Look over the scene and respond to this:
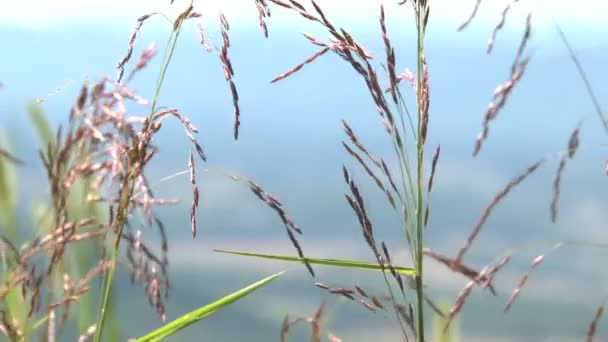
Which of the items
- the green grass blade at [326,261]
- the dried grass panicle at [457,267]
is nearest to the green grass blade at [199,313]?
the green grass blade at [326,261]

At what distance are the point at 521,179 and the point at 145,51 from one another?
509 mm

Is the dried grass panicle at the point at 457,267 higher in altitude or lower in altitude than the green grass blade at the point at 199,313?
higher

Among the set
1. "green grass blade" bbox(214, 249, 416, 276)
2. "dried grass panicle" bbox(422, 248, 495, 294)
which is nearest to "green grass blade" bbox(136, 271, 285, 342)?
"green grass blade" bbox(214, 249, 416, 276)

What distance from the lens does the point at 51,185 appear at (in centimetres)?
99

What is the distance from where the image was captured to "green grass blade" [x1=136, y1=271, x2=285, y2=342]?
3.63 ft

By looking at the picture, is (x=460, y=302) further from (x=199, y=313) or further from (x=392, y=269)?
(x=199, y=313)

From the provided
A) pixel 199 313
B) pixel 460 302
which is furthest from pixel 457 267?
pixel 199 313

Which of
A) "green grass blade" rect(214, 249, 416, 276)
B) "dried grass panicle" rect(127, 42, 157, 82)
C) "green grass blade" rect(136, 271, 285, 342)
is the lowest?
"green grass blade" rect(136, 271, 285, 342)

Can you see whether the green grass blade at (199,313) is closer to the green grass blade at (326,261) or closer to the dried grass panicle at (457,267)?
the green grass blade at (326,261)

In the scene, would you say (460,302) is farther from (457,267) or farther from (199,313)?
(199,313)

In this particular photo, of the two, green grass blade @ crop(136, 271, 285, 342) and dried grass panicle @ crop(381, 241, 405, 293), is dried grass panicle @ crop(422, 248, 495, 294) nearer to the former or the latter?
dried grass panicle @ crop(381, 241, 405, 293)

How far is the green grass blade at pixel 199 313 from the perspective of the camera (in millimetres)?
1106

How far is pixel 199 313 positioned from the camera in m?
1.12

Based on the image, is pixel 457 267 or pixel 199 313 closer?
pixel 457 267
